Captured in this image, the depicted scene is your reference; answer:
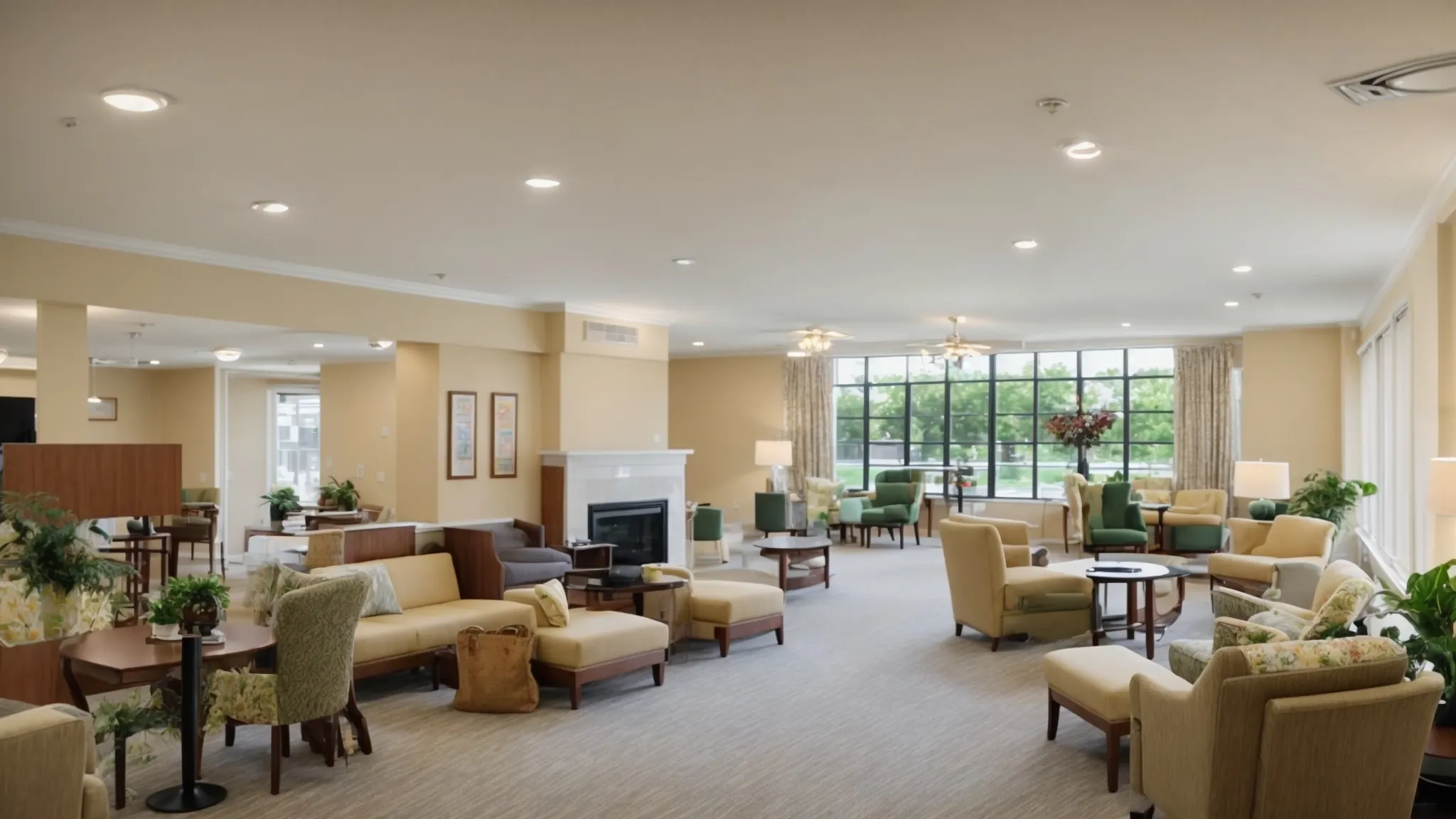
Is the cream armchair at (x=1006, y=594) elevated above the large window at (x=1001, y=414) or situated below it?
below

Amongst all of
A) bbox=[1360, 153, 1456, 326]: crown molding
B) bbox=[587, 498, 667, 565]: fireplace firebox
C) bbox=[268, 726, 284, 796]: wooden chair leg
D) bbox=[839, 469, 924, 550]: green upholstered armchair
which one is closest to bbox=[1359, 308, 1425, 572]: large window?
bbox=[1360, 153, 1456, 326]: crown molding

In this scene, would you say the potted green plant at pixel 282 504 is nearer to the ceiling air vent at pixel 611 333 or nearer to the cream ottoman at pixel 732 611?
the ceiling air vent at pixel 611 333

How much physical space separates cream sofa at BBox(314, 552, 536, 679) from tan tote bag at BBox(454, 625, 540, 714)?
0.38 metres

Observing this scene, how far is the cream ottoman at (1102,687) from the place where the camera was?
468 centimetres

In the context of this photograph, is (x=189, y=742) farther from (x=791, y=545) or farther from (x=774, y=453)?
(x=774, y=453)

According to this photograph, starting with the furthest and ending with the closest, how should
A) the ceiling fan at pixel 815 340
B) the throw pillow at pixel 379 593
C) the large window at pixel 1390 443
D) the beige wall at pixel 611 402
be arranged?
the ceiling fan at pixel 815 340 → the beige wall at pixel 611 402 → the large window at pixel 1390 443 → the throw pillow at pixel 379 593

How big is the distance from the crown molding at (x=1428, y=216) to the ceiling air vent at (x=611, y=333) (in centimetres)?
664

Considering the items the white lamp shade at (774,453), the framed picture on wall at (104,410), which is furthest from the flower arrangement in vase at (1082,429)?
the framed picture on wall at (104,410)

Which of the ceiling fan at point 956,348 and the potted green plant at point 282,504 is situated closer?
the ceiling fan at point 956,348

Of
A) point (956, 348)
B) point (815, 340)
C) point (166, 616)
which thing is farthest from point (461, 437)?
point (956, 348)

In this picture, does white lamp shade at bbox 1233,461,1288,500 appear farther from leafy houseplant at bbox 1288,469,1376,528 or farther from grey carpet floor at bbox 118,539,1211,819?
grey carpet floor at bbox 118,539,1211,819

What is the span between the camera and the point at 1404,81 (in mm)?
3598

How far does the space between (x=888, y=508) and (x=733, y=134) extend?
10.3m

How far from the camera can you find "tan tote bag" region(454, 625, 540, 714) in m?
5.88
